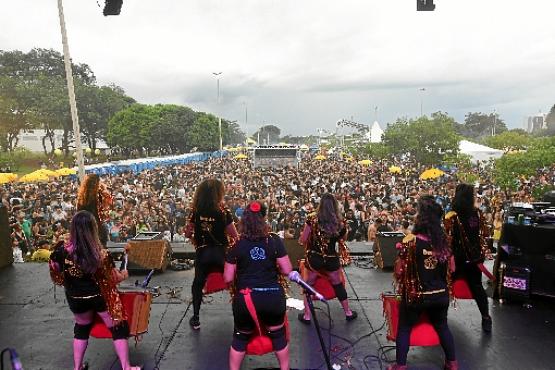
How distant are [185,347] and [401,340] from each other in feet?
7.03

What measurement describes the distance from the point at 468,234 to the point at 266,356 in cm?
242

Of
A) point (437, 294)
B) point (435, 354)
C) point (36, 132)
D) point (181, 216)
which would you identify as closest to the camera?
point (437, 294)

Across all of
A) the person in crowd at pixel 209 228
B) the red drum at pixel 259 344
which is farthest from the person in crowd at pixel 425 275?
the person in crowd at pixel 209 228

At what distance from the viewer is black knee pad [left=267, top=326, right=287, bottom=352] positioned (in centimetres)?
337

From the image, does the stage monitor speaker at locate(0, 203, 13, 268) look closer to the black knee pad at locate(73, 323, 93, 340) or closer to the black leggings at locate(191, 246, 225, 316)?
the black leggings at locate(191, 246, 225, 316)

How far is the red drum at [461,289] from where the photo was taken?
15.6 ft

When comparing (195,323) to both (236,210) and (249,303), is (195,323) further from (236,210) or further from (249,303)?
(236,210)

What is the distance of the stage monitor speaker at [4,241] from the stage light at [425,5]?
295 inches

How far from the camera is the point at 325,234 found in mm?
4590

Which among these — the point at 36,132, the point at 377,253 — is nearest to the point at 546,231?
the point at 377,253

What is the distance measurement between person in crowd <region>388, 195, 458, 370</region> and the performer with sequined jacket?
100cm

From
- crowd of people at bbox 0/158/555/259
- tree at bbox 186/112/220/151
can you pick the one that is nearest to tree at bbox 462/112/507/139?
tree at bbox 186/112/220/151

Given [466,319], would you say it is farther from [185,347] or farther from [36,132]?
[36,132]

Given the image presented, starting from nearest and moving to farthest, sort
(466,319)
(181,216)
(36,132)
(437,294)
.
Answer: (437,294)
(466,319)
(181,216)
(36,132)
